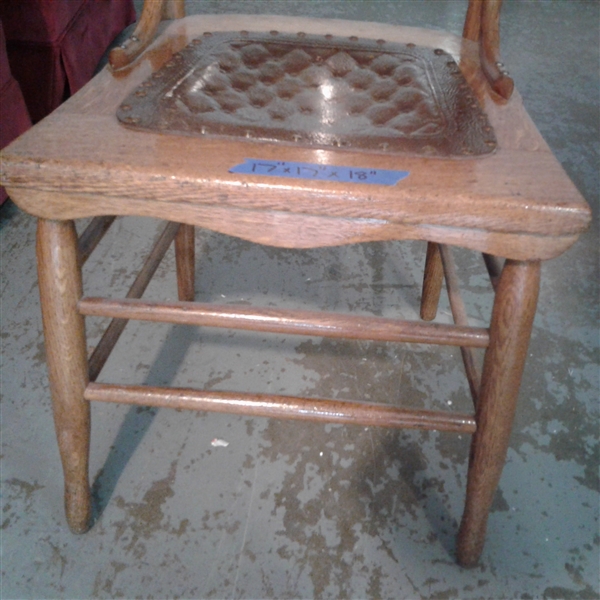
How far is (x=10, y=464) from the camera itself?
841 millimetres

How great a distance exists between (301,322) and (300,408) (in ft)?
0.32

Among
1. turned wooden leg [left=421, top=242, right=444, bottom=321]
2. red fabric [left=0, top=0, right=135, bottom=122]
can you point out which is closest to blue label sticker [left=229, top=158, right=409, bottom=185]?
turned wooden leg [left=421, top=242, right=444, bottom=321]

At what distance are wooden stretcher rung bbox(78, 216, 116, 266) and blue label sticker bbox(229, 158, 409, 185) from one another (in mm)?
266

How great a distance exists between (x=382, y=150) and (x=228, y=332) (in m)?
0.58

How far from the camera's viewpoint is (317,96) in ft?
2.34

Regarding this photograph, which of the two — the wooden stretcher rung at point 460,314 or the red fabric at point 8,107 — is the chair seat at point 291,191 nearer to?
the wooden stretcher rung at point 460,314

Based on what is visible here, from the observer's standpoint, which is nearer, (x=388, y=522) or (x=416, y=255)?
(x=388, y=522)

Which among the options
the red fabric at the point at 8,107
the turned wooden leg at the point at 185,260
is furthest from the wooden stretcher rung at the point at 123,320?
the red fabric at the point at 8,107

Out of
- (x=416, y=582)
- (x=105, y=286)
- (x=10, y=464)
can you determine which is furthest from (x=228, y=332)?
(x=416, y=582)

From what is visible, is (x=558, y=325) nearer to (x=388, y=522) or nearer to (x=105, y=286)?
(x=388, y=522)

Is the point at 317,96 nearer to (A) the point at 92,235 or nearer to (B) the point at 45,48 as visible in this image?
(A) the point at 92,235

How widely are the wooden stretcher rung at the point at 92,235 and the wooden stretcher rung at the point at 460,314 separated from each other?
0.45 meters

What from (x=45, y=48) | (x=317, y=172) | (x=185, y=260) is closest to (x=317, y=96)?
→ (x=317, y=172)

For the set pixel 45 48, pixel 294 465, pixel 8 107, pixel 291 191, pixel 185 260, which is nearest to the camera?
pixel 291 191
